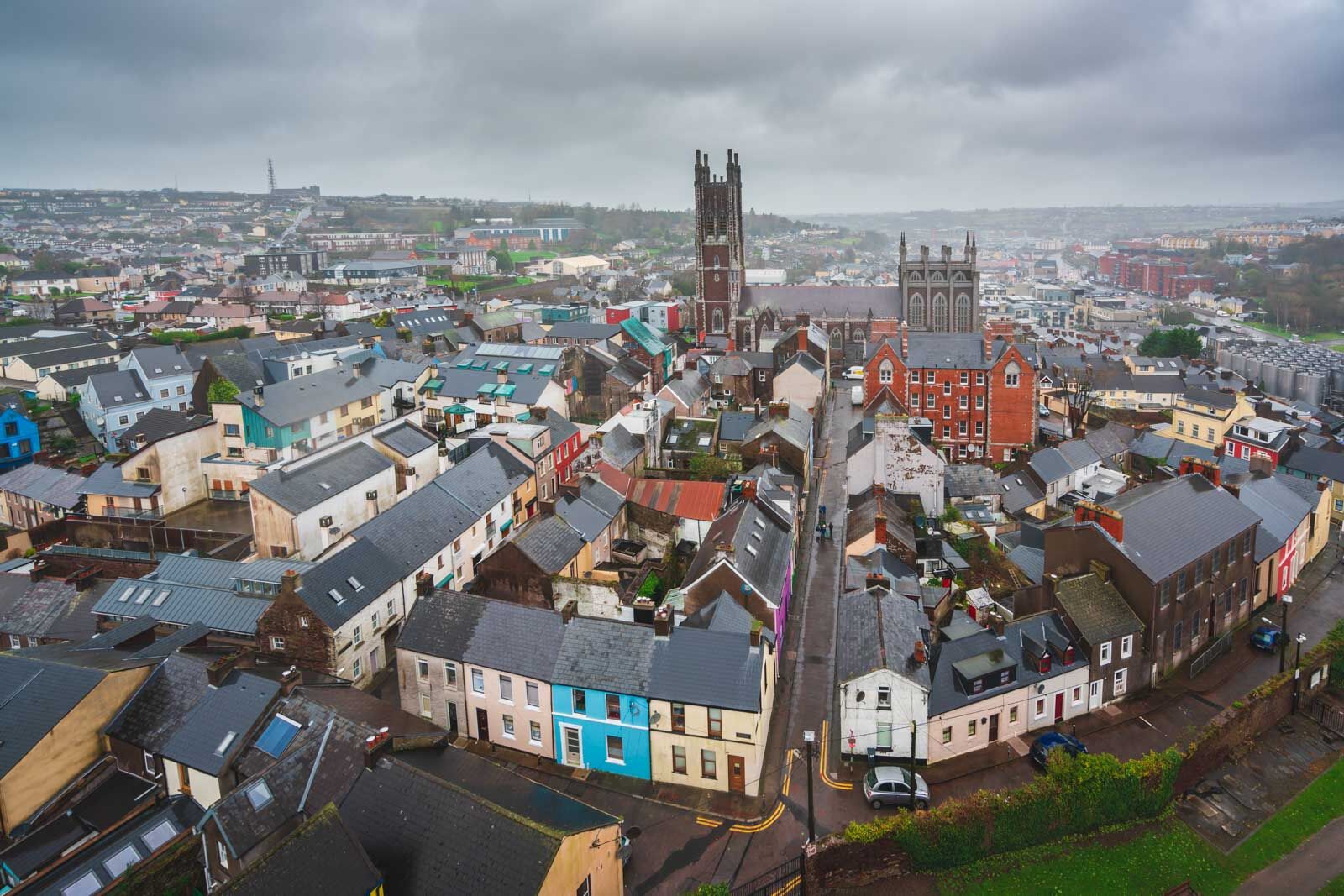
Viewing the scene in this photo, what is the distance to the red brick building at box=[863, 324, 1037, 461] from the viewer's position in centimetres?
6425

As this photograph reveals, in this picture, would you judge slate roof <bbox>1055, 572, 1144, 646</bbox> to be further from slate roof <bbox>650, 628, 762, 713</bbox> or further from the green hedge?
slate roof <bbox>650, 628, 762, 713</bbox>

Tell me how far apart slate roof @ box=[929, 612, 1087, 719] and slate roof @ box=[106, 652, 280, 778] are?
2169 centimetres

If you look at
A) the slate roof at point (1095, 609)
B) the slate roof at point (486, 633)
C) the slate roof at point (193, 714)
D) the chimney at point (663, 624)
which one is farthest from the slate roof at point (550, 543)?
the slate roof at point (1095, 609)

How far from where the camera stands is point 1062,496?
178 feet

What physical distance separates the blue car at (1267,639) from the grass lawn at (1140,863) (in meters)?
11.8

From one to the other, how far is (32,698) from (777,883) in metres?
22.5

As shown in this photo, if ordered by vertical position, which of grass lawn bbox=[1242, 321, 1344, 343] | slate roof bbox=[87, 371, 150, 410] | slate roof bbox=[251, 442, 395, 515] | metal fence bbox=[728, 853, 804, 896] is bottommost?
metal fence bbox=[728, 853, 804, 896]

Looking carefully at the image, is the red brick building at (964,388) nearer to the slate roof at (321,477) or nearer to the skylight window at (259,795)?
the slate roof at (321,477)

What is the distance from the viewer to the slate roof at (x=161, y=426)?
53.9m

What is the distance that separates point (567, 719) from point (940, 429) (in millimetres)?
45703

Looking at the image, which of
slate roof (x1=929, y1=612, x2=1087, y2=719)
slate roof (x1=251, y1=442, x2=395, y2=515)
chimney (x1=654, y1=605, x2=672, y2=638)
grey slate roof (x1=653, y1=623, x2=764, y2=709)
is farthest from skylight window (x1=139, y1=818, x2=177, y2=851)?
slate roof (x1=929, y1=612, x2=1087, y2=719)

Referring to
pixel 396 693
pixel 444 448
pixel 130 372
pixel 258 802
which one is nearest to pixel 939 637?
pixel 396 693

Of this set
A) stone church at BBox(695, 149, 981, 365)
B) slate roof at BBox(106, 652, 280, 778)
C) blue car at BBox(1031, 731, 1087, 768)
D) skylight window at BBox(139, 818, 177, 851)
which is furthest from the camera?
stone church at BBox(695, 149, 981, 365)

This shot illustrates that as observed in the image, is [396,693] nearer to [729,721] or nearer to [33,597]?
[729,721]
